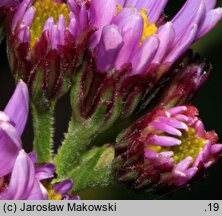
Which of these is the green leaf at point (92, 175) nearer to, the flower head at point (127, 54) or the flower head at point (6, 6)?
the flower head at point (127, 54)

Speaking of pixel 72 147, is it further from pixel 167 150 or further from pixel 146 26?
pixel 146 26

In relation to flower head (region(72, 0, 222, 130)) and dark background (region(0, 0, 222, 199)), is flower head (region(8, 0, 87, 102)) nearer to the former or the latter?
flower head (region(72, 0, 222, 130))

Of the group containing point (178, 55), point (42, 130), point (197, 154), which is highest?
point (178, 55)

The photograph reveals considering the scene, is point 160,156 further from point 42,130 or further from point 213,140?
point 42,130

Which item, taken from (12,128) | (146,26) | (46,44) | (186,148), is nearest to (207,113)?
(146,26)

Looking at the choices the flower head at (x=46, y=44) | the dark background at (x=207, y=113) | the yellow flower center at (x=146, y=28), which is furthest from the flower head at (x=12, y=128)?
the dark background at (x=207, y=113)

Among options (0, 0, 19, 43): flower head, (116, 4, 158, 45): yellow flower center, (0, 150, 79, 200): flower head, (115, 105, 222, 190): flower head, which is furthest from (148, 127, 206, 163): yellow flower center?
(0, 0, 19, 43): flower head

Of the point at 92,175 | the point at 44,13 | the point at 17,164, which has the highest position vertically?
the point at 44,13
